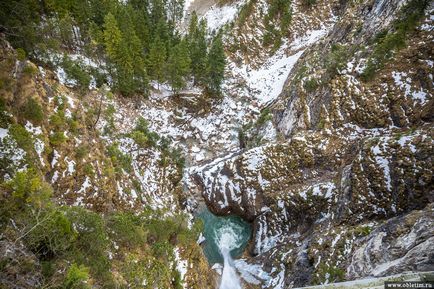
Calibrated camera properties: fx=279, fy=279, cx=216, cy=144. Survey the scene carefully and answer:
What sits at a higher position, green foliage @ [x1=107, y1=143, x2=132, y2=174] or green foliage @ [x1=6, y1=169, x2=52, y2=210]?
green foliage @ [x1=107, y1=143, x2=132, y2=174]

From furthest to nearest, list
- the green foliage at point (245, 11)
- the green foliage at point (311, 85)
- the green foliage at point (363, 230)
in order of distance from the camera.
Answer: the green foliage at point (245, 11)
the green foliage at point (311, 85)
the green foliage at point (363, 230)

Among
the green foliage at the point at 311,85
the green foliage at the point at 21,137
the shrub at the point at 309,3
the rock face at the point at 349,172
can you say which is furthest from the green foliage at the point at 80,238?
the shrub at the point at 309,3

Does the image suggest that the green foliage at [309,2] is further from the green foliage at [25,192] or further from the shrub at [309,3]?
the green foliage at [25,192]

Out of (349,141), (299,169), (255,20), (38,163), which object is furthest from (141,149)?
(255,20)

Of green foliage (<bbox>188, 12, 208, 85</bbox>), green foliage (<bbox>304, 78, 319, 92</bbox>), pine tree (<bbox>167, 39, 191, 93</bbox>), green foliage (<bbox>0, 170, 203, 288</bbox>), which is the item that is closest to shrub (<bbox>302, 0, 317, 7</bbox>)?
green foliage (<bbox>188, 12, 208, 85</bbox>)

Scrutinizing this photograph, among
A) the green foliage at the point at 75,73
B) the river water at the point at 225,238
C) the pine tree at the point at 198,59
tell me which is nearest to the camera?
the river water at the point at 225,238

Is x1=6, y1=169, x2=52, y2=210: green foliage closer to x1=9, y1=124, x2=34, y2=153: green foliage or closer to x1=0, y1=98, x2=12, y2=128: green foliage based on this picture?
x1=9, y1=124, x2=34, y2=153: green foliage

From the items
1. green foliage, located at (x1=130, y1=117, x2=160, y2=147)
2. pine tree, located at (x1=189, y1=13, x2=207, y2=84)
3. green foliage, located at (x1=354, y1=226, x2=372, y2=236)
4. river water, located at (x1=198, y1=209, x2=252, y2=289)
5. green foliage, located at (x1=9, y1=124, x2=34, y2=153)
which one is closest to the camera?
green foliage, located at (x1=9, y1=124, x2=34, y2=153)
